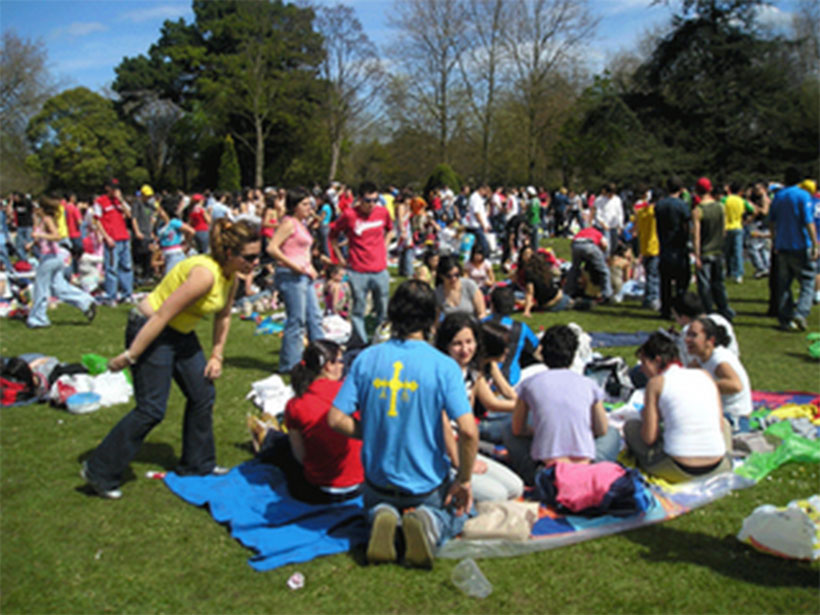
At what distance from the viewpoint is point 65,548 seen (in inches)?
154

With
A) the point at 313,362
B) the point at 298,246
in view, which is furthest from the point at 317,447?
the point at 298,246

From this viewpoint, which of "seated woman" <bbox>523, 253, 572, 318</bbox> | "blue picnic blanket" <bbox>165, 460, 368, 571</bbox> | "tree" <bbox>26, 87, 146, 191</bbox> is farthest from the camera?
"tree" <bbox>26, 87, 146, 191</bbox>

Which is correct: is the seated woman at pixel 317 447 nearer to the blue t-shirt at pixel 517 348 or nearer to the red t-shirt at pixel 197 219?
the blue t-shirt at pixel 517 348

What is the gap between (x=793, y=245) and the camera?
9.20 m

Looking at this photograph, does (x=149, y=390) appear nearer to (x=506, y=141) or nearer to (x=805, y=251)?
(x=805, y=251)

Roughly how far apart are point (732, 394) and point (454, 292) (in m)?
3.16

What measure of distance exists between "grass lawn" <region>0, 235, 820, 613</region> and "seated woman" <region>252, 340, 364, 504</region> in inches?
24.0

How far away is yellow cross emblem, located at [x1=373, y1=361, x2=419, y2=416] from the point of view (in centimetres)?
353

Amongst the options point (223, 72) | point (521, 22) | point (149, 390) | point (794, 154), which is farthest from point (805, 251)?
point (223, 72)

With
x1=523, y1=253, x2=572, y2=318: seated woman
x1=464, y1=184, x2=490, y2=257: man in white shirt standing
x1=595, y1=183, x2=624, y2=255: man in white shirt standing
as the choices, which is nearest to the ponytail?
x1=523, y1=253, x2=572, y2=318: seated woman

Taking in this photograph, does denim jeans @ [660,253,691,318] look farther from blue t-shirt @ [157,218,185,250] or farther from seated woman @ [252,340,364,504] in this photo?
blue t-shirt @ [157,218,185,250]

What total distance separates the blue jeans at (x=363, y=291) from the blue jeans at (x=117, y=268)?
634 centimetres

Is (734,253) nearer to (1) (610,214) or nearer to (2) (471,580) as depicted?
(1) (610,214)

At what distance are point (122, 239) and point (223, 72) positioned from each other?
103 feet
